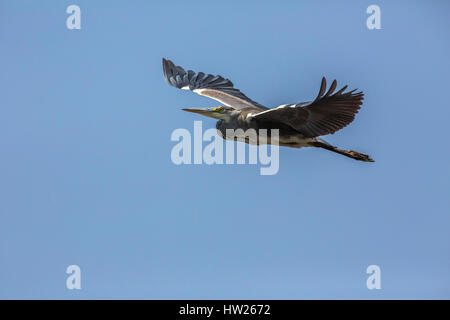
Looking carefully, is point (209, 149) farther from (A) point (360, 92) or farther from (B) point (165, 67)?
(A) point (360, 92)

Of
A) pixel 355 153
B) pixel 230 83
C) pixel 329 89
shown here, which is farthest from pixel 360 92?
pixel 230 83

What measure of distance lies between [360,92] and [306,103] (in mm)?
766

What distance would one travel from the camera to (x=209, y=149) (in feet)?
38.9

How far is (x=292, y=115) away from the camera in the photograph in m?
10.2

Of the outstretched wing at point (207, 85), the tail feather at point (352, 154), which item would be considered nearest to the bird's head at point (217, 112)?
the outstretched wing at point (207, 85)

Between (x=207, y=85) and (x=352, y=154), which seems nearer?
(x=352, y=154)

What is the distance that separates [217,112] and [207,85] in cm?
192

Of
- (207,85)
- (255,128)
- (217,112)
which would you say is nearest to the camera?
(255,128)

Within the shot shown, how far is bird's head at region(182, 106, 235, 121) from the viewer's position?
11438 mm

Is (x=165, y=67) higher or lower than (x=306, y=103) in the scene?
higher

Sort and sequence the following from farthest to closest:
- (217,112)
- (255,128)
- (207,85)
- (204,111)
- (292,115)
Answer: (207,85) → (204,111) → (217,112) → (255,128) → (292,115)

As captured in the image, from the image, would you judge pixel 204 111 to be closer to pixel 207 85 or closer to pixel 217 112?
pixel 217 112

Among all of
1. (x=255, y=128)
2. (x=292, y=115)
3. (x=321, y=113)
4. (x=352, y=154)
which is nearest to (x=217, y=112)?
(x=255, y=128)

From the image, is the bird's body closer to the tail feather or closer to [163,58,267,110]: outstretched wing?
the tail feather
